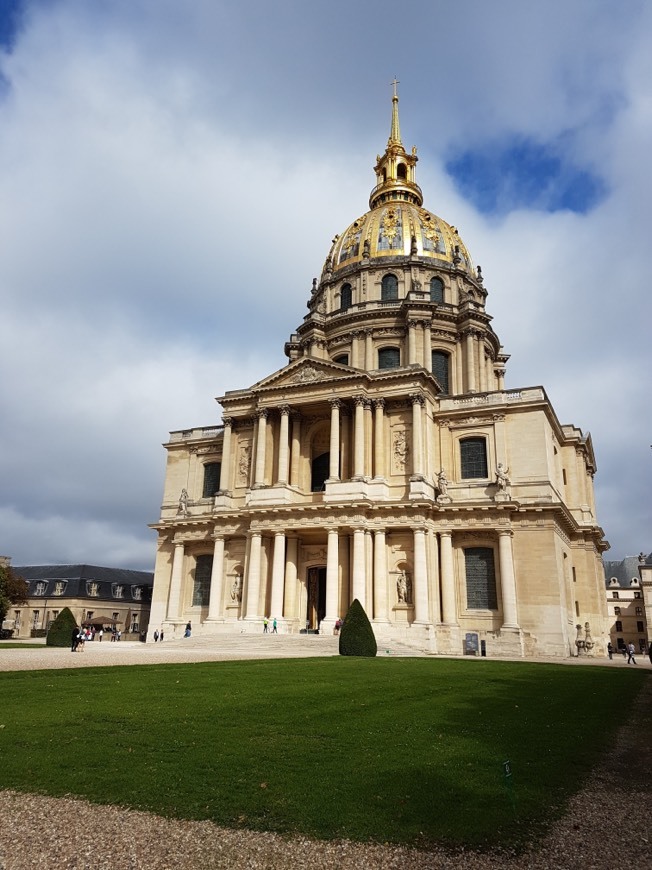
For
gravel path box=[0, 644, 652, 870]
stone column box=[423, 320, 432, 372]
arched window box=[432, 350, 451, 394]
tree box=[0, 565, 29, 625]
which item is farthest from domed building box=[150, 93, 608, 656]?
gravel path box=[0, 644, 652, 870]

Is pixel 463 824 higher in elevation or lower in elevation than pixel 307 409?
lower

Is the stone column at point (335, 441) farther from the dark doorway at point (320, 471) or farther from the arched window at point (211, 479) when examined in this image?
the arched window at point (211, 479)

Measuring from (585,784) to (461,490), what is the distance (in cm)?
3492

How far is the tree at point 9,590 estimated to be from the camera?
53.7 metres

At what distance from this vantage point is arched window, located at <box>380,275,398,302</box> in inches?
2281

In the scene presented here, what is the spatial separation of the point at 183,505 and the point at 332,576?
14.2m

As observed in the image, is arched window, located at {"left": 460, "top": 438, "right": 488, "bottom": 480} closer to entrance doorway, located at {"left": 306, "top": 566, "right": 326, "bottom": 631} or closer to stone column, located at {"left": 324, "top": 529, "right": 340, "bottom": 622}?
stone column, located at {"left": 324, "top": 529, "right": 340, "bottom": 622}

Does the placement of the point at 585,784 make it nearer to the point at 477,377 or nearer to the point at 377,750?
the point at 377,750

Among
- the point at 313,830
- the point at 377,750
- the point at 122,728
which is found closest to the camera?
the point at 313,830

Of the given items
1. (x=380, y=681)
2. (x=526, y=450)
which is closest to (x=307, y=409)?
(x=526, y=450)

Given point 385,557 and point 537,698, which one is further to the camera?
point 385,557

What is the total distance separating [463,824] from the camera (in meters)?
6.97

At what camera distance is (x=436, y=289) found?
58719 mm

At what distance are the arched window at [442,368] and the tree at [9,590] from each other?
127ft
